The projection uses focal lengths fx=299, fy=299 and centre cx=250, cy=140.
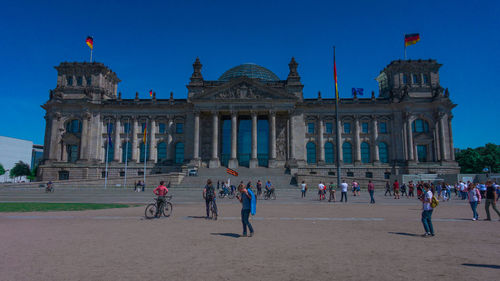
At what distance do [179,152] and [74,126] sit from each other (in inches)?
881

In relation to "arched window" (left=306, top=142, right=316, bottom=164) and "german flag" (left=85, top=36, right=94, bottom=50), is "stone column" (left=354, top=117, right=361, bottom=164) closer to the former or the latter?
"arched window" (left=306, top=142, right=316, bottom=164)

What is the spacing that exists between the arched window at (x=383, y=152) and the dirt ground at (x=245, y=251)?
49.9 m

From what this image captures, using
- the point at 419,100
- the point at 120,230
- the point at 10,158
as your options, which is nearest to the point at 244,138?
the point at 419,100

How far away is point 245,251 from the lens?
8617 millimetres

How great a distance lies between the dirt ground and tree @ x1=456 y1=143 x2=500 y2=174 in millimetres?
71672

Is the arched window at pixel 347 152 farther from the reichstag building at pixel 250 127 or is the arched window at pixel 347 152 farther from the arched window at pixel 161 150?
the arched window at pixel 161 150

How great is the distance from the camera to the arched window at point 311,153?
61969 millimetres

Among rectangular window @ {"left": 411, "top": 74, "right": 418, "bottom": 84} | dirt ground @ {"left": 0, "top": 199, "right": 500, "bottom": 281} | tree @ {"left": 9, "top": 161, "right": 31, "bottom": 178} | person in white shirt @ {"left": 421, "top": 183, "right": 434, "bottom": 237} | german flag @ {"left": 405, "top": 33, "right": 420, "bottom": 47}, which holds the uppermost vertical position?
german flag @ {"left": 405, "top": 33, "right": 420, "bottom": 47}

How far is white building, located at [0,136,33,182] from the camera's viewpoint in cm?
11500

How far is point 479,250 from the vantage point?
8773 mm

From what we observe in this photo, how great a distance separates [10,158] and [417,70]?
467ft

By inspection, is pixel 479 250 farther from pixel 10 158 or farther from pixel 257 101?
pixel 10 158

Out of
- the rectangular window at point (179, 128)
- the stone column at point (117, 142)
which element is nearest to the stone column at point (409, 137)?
the rectangular window at point (179, 128)

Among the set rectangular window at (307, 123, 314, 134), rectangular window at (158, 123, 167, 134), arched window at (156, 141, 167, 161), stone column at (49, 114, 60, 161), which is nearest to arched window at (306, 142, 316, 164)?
rectangular window at (307, 123, 314, 134)
